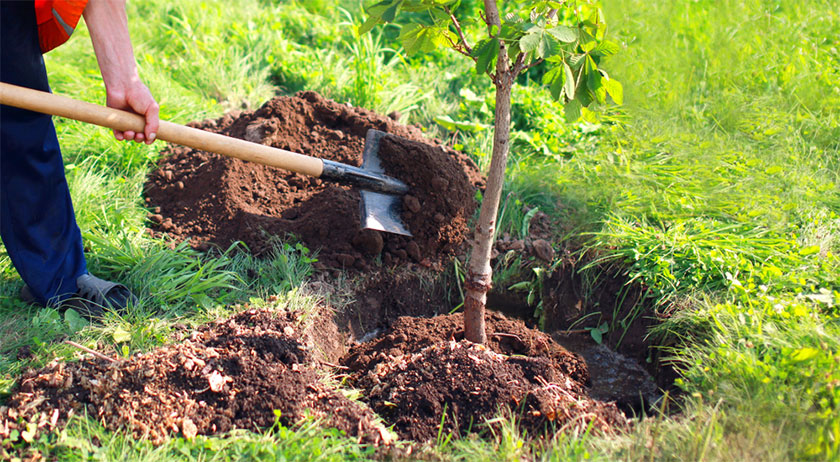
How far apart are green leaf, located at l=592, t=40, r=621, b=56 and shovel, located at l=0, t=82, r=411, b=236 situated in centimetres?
134

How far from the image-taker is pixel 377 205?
10.5 feet

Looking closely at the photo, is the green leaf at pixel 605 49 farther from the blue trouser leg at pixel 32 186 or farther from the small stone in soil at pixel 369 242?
the blue trouser leg at pixel 32 186

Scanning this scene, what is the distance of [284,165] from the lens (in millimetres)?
2840

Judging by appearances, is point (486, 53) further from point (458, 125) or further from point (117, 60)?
point (458, 125)

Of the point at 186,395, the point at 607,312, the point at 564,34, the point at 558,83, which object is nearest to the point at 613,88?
the point at 558,83

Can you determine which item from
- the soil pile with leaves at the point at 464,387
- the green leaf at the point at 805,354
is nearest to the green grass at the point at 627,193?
the green leaf at the point at 805,354

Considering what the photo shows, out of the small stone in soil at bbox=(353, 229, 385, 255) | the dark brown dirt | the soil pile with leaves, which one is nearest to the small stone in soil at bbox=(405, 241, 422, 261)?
the small stone in soil at bbox=(353, 229, 385, 255)

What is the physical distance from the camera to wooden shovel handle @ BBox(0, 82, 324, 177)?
87.4 inches

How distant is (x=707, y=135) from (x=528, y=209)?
1594 mm

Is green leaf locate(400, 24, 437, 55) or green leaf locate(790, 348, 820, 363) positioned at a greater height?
green leaf locate(400, 24, 437, 55)

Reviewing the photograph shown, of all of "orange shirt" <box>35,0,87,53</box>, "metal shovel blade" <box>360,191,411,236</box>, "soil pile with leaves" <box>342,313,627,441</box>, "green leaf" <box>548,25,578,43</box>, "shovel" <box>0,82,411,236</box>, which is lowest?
"soil pile with leaves" <box>342,313,627,441</box>

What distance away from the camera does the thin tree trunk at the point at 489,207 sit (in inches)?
94.2

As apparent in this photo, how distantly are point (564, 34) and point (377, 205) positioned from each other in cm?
148

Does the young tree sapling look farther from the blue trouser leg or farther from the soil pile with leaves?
the blue trouser leg
